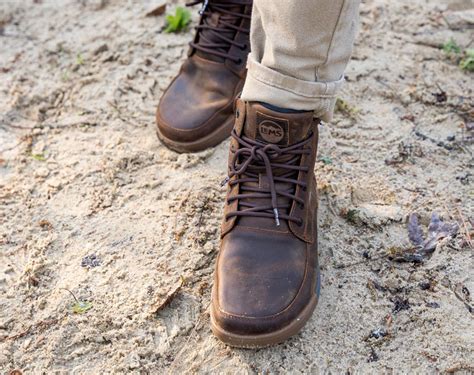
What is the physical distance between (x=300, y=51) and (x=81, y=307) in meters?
1.00

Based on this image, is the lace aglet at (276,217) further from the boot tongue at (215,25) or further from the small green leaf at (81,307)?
the boot tongue at (215,25)

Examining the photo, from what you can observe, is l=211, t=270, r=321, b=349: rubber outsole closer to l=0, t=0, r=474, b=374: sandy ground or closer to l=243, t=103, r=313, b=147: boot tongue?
l=0, t=0, r=474, b=374: sandy ground

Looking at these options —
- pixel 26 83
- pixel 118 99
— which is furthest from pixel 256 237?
pixel 26 83

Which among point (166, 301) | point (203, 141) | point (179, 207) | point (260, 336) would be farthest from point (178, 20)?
point (260, 336)

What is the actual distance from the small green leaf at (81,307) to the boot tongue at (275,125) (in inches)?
28.2

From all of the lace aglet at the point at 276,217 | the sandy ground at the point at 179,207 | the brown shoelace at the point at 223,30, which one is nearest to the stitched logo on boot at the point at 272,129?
the lace aglet at the point at 276,217

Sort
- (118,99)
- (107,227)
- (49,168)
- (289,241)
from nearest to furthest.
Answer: (289,241)
(107,227)
(49,168)
(118,99)

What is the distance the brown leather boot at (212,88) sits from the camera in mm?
2291

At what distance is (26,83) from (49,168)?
65cm

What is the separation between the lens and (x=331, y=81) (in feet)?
5.37

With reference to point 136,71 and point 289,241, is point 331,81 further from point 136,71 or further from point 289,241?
point 136,71

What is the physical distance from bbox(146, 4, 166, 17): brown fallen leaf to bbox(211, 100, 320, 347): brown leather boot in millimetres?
1576

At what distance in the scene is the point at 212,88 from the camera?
233 cm

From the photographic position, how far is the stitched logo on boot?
1679 millimetres
